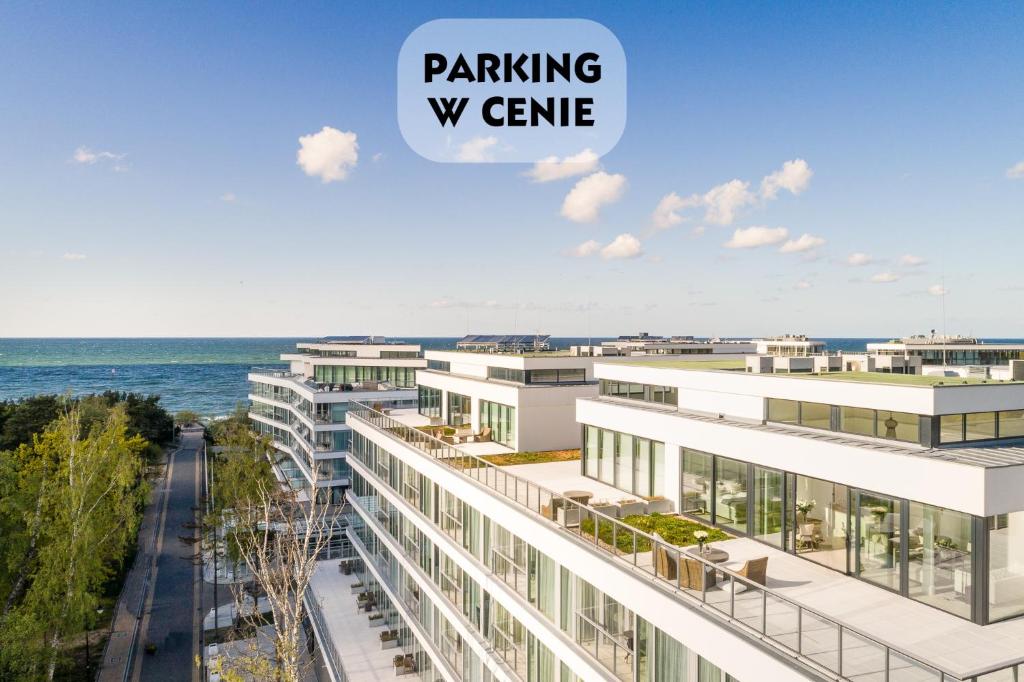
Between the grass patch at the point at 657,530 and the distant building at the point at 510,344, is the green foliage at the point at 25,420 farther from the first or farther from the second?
the grass patch at the point at 657,530

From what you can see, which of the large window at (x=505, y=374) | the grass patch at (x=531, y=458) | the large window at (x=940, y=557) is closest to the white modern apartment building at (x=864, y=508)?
the large window at (x=940, y=557)

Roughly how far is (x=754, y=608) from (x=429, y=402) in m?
31.0

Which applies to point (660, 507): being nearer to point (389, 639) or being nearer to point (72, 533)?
point (389, 639)

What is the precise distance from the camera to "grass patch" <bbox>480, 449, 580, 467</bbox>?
93.8 feet

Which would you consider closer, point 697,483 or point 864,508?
point 864,508

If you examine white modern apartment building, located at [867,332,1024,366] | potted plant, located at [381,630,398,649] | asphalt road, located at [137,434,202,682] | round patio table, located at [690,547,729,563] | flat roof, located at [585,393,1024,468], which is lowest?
asphalt road, located at [137,434,202,682]

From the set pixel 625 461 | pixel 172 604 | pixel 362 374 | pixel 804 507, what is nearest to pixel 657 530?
pixel 804 507

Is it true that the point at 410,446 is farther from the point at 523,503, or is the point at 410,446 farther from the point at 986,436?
the point at 986,436

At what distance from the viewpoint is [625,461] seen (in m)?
23.9

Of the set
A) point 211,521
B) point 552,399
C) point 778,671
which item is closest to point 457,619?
point 552,399

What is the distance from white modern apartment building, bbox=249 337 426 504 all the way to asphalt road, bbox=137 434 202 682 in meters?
9.42

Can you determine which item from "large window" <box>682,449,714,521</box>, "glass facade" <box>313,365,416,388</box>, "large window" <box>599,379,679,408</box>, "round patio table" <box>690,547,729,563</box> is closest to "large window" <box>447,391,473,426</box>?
"large window" <box>599,379,679,408</box>

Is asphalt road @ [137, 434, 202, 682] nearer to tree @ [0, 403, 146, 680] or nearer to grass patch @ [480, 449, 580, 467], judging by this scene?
tree @ [0, 403, 146, 680]

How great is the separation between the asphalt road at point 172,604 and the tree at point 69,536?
4.07m
